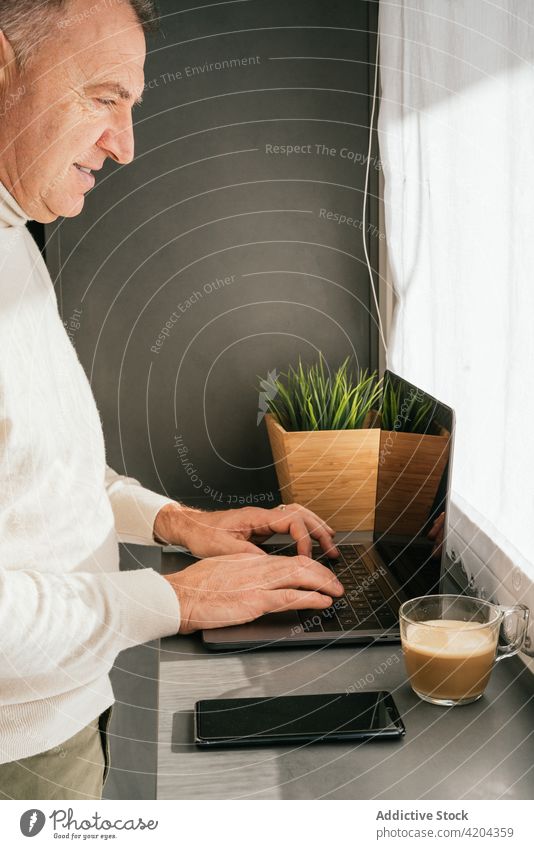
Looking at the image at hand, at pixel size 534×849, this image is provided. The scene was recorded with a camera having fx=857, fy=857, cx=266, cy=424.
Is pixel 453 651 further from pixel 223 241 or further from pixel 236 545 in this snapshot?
pixel 223 241

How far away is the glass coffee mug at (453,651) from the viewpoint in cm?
66

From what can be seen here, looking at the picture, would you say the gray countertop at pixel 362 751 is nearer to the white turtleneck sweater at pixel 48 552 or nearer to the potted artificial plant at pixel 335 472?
the white turtleneck sweater at pixel 48 552

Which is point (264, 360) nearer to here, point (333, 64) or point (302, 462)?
point (302, 462)

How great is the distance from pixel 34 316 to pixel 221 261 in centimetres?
66

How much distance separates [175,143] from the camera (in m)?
1.36

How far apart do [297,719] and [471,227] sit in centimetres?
58

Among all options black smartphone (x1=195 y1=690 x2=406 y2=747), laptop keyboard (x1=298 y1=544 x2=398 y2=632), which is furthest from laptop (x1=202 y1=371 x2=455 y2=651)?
black smartphone (x1=195 y1=690 x2=406 y2=747)

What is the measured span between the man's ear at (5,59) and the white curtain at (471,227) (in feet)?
1.43

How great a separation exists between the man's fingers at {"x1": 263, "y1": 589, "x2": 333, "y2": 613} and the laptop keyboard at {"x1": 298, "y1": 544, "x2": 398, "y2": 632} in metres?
0.02

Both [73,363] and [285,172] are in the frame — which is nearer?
[73,363]

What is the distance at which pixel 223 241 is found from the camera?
139 centimetres

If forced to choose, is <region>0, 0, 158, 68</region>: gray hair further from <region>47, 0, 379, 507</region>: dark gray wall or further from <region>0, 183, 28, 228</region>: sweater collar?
<region>47, 0, 379, 507</region>: dark gray wall

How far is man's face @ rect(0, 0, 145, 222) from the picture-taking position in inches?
27.4

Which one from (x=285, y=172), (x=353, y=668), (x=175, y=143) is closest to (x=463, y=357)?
(x=353, y=668)
